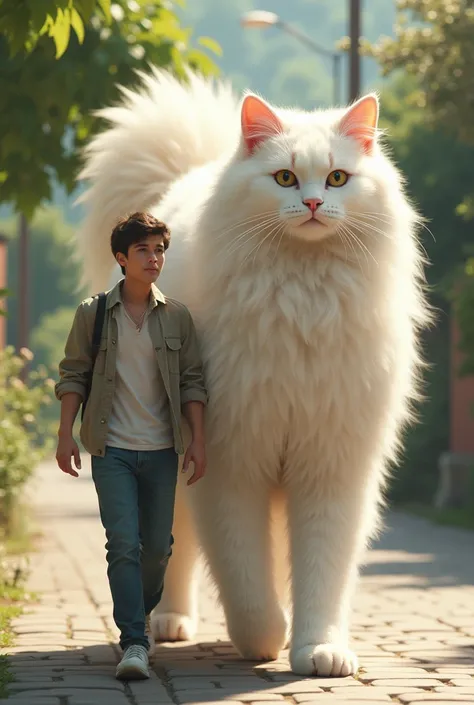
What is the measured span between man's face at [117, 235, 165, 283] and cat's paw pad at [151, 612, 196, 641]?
199 cm

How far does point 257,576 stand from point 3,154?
15.4 feet

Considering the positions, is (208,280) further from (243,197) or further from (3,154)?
(3,154)

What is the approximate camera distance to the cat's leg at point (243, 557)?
5.70 m

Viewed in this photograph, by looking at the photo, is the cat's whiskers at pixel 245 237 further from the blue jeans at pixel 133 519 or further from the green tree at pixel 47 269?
the green tree at pixel 47 269

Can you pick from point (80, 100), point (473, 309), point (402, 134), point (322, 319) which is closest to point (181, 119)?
point (80, 100)

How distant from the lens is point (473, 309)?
57.4 feet

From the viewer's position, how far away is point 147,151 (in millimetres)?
7816

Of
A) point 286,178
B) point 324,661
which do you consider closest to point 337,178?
point 286,178

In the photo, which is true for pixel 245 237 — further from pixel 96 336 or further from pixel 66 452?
pixel 66 452

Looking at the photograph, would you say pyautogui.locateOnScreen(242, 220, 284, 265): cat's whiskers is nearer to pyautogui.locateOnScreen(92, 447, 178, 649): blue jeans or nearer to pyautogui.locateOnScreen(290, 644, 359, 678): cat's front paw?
pyautogui.locateOnScreen(92, 447, 178, 649): blue jeans

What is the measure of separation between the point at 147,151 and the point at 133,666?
3549mm

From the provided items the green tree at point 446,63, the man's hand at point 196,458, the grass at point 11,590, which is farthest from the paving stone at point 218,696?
the green tree at point 446,63

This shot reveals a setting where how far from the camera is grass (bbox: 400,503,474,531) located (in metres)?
17.7

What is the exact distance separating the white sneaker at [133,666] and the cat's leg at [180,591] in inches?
51.6
